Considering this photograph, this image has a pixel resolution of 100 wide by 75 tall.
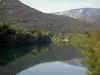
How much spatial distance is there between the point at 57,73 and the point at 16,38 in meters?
51.9

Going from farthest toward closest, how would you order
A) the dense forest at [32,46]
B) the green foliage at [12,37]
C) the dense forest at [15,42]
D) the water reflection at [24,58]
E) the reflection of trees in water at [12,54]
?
the green foliage at [12,37], the dense forest at [15,42], the reflection of trees in water at [12,54], the water reflection at [24,58], the dense forest at [32,46]

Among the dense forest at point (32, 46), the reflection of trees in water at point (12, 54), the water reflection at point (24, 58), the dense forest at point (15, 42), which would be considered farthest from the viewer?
the dense forest at point (15, 42)

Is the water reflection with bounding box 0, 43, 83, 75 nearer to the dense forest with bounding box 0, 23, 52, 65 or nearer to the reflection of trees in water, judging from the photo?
the reflection of trees in water

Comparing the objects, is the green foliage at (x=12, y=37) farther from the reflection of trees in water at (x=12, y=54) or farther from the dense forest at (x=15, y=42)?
the reflection of trees in water at (x=12, y=54)

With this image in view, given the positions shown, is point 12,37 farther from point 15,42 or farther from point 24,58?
point 24,58

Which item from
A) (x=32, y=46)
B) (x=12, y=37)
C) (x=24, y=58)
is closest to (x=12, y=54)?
(x=24, y=58)

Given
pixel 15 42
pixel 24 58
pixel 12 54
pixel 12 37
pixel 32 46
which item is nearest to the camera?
pixel 24 58

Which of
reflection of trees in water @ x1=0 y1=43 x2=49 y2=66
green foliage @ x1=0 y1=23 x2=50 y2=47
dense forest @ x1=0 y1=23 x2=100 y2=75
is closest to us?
dense forest @ x1=0 y1=23 x2=100 y2=75

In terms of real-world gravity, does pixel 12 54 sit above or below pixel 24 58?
below

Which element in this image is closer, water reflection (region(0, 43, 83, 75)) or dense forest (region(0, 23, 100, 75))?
dense forest (region(0, 23, 100, 75))

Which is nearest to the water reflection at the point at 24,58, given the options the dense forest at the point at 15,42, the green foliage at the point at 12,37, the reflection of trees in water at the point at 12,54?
the reflection of trees in water at the point at 12,54

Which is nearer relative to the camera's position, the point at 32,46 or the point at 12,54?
the point at 12,54

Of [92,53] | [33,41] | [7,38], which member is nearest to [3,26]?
[7,38]

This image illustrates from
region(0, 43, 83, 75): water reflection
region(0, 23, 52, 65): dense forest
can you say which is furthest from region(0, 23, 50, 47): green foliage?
region(0, 43, 83, 75): water reflection
